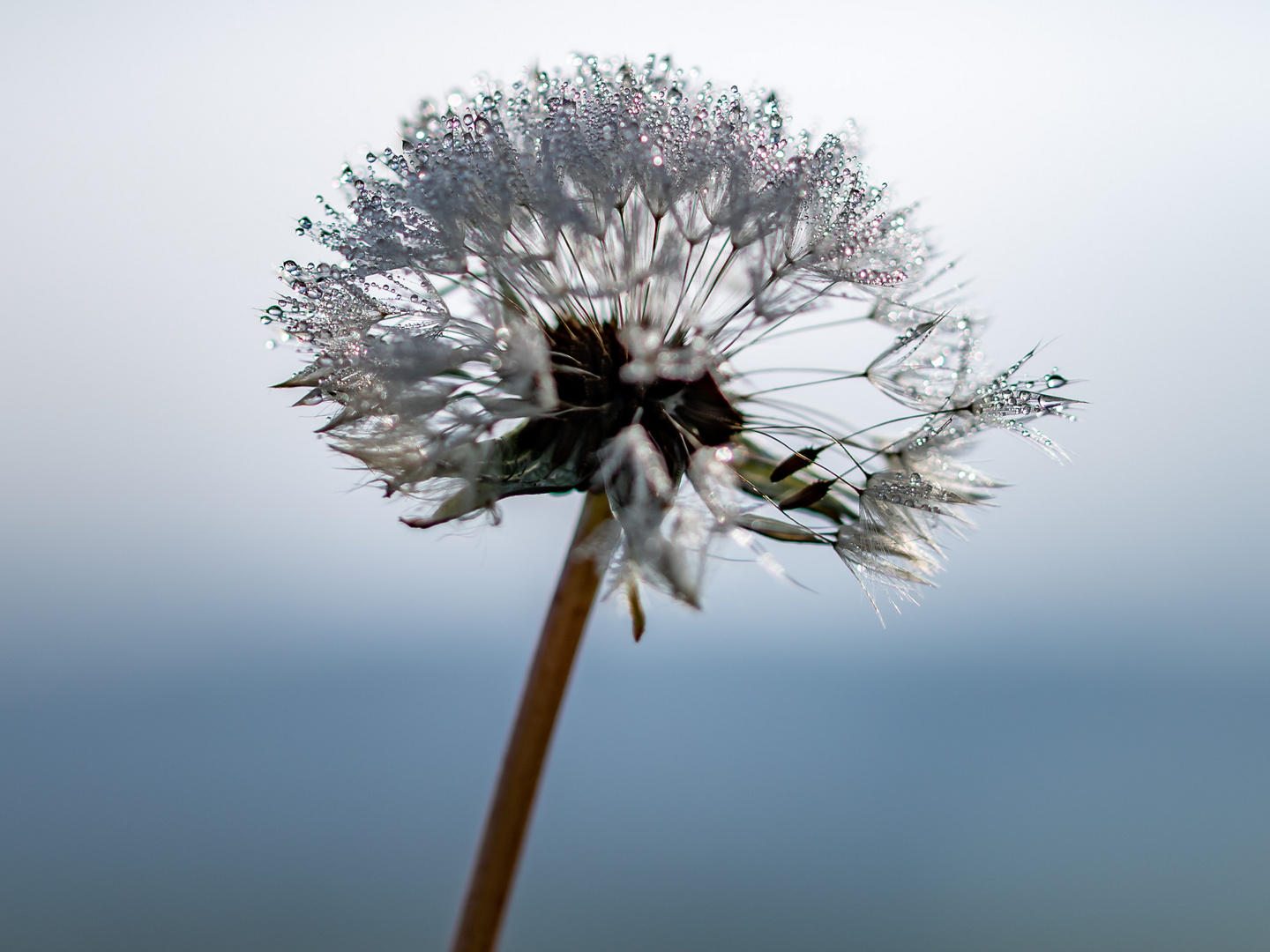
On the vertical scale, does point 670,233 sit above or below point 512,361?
above

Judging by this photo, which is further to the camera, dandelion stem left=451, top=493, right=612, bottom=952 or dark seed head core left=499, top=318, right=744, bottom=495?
dark seed head core left=499, top=318, right=744, bottom=495

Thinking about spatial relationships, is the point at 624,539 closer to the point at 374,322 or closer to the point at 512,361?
the point at 512,361

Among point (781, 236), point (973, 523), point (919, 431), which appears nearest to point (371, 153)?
point (781, 236)

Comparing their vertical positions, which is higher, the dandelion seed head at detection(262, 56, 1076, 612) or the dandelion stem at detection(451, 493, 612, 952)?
the dandelion seed head at detection(262, 56, 1076, 612)

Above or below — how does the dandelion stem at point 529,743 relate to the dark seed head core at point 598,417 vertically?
below

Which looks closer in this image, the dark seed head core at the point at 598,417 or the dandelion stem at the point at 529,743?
the dandelion stem at the point at 529,743

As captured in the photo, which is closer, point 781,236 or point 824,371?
point 781,236
